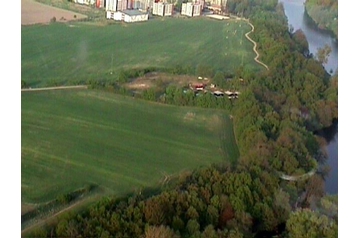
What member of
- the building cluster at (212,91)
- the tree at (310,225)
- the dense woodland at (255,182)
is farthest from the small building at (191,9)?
the tree at (310,225)

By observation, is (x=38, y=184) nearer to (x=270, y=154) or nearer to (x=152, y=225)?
(x=152, y=225)

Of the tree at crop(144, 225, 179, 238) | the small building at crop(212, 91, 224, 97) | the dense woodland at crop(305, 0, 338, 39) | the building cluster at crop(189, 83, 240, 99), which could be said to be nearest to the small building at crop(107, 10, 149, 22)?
the building cluster at crop(189, 83, 240, 99)

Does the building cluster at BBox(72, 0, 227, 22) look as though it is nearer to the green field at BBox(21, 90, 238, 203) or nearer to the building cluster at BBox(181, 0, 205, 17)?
the building cluster at BBox(181, 0, 205, 17)

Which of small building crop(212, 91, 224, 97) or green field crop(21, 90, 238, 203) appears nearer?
green field crop(21, 90, 238, 203)

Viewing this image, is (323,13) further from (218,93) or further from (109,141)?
(109,141)

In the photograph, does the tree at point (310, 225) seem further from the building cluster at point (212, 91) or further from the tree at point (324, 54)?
the tree at point (324, 54)

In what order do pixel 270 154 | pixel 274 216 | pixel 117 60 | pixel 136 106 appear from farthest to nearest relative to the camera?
pixel 117 60 < pixel 136 106 < pixel 270 154 < pixel 274 216

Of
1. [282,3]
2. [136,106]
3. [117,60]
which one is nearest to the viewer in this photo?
[136,106]
